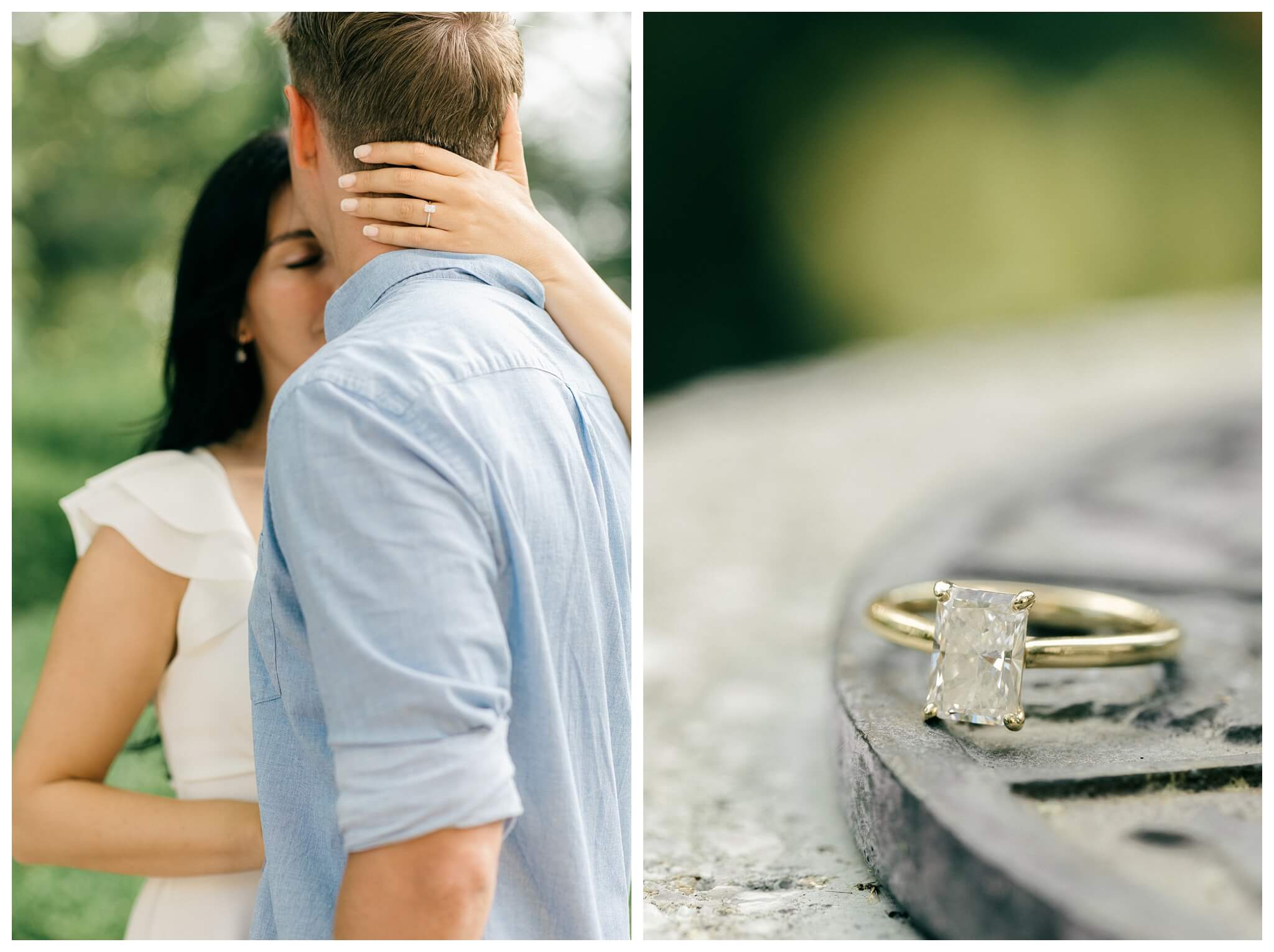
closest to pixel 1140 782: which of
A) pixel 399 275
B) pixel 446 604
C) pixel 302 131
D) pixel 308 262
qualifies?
pixel 446 604

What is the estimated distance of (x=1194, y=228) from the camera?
7.26 ft

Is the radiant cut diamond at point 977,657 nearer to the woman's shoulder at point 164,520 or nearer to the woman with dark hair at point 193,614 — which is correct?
the woman with dark hair at point 193,614

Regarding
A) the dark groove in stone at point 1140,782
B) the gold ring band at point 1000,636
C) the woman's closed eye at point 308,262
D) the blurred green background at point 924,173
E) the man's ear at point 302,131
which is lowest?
the dark groove in stone at point 1140,782

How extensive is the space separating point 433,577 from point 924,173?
7.10 feet

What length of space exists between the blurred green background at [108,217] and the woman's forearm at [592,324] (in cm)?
69

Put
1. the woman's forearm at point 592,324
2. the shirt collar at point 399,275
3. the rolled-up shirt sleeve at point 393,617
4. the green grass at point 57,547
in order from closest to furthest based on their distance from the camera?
the rolled-up shirt sleeve at point 393,617
the shirt collar at point 399,275
the woman's forearm at point 592,324
the green grass at point 57,547

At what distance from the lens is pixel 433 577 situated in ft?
1.41

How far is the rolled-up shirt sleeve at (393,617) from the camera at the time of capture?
1.38ft

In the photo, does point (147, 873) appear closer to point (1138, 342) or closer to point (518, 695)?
point (518, 695)

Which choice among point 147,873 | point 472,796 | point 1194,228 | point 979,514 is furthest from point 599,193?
point 1194,228

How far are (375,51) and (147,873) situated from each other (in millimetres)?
662

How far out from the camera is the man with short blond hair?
43cm

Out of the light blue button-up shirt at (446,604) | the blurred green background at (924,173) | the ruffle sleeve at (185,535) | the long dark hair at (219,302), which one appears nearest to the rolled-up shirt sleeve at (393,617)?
the light blue button-up shirt at (446,604)

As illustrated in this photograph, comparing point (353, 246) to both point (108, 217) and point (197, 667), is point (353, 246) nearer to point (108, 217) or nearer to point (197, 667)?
point (197, 667)
